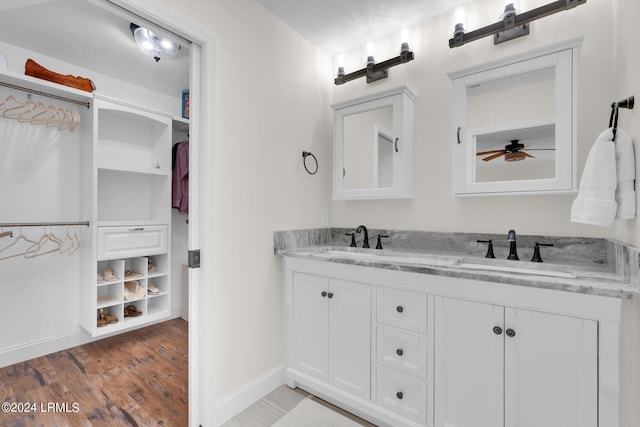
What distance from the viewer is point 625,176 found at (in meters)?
1.09

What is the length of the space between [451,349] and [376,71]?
1.84m

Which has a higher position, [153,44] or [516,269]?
[153,44]

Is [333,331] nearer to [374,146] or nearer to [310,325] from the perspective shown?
[310,325]

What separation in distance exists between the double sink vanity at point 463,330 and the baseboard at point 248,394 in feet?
0.33

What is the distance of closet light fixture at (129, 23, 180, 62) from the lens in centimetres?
205

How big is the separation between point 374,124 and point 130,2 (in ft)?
4.93

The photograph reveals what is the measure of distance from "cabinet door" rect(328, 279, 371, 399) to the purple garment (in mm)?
2043

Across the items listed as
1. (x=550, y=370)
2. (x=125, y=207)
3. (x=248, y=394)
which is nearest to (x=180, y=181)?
(x=125, y=207)

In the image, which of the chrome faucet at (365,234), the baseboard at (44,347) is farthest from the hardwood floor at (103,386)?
the chrome faucet at (365,234)

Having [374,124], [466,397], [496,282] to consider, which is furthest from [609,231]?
[374,124]

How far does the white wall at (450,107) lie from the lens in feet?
4.81

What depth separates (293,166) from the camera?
2.10 meters

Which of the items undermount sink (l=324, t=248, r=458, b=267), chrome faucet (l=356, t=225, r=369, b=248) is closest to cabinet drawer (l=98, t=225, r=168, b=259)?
undermount sink (l=324, t=248, r=458, b=267)

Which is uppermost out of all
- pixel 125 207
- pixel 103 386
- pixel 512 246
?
pixel 125 207
